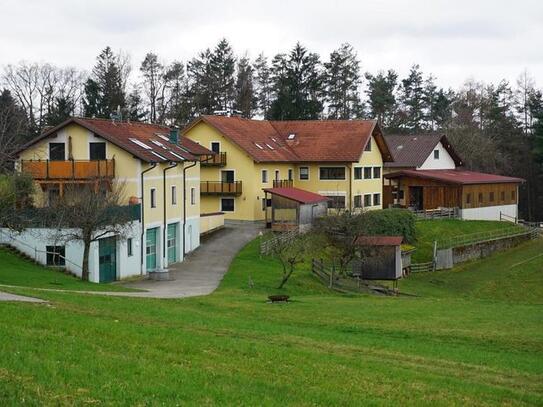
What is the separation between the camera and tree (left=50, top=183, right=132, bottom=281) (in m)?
35.9

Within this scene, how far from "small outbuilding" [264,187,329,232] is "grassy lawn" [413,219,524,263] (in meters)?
6.72

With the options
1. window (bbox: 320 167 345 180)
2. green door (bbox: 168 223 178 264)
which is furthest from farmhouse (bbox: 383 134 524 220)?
green door (bbox: 168 223 178 264)

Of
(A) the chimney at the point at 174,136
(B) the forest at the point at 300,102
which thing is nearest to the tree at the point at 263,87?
(B) the forest at the point at 300,102

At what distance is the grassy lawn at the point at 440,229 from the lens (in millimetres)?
54106

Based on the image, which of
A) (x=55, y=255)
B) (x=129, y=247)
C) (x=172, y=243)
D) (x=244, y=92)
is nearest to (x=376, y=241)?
(x=172, y=243)

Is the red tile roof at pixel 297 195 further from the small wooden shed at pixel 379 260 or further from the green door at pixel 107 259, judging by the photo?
the green door at pixel 107 259

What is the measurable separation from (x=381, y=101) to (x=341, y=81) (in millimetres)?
8936

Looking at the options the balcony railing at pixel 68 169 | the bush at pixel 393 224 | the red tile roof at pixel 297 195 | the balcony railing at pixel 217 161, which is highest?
the balcony railing at pixel 217 161

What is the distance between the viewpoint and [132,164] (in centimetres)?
A: 4262

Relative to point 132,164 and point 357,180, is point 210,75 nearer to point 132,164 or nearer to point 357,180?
point 357,180

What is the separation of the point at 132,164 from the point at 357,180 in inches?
992

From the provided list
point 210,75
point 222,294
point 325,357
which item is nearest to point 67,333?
point 325,357

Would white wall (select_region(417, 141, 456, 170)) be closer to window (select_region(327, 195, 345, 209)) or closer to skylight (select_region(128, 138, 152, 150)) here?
window (select_region(327, 195, 345, 209))

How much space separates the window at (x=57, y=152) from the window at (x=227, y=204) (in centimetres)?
1805
